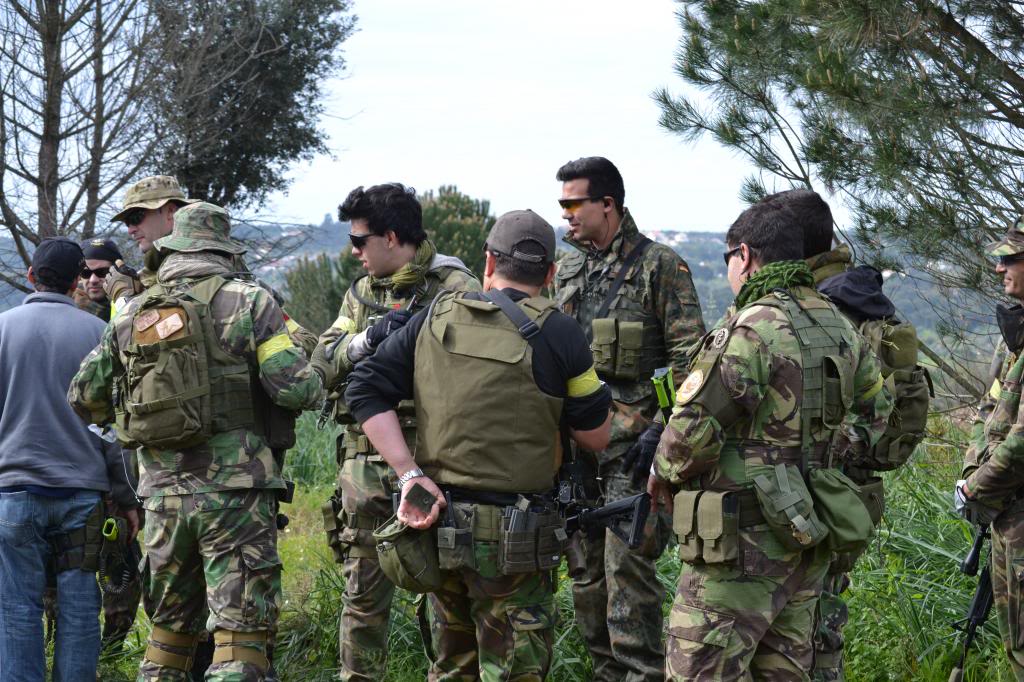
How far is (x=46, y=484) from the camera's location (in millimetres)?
4578

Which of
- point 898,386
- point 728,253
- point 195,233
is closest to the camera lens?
point 728,253

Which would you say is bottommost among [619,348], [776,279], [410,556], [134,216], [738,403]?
[410,556]

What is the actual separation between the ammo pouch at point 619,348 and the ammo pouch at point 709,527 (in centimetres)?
127

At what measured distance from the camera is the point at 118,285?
5578 millimetres

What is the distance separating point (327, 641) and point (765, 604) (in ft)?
9.41

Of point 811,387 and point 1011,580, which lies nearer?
point 811,387

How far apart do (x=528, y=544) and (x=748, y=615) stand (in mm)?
723

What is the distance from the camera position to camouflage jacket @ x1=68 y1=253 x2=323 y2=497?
4.21 m

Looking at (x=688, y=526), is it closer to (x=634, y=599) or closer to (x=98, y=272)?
(x=634, y=599)

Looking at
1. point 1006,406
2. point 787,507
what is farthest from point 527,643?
point 1006,406

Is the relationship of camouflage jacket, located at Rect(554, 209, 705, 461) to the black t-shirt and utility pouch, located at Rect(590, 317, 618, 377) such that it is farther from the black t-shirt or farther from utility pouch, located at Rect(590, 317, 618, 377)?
the black t-shirt

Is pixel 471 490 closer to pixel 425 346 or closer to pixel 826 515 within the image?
pixel 425 346

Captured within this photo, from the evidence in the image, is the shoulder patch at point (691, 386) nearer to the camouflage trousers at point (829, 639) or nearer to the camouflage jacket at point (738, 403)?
the camouflage jacket at point (738, 403)

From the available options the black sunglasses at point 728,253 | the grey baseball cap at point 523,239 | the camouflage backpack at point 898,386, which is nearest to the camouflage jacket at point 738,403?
the black sunglasses at point 728,253
